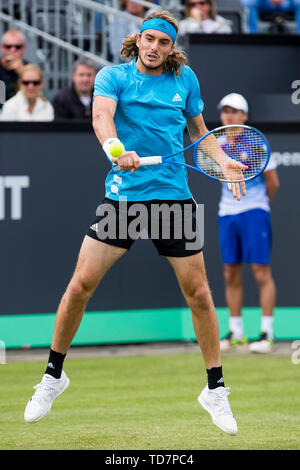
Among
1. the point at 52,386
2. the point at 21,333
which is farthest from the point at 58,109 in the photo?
the point at 52,386

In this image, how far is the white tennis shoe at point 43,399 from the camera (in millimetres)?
5023

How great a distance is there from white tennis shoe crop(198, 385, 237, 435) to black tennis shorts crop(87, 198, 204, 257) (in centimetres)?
78

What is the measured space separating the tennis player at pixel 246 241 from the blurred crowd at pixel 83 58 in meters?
1.57

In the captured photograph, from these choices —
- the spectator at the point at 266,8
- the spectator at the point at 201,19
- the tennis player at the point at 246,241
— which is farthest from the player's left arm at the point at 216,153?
the spectator at the point at 266,8

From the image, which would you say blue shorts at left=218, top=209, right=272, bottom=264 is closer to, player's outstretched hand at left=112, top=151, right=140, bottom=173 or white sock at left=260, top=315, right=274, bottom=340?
white sock at left=260, top=315, right=274, bottom=340

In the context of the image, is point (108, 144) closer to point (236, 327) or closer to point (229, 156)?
point (229, 156)

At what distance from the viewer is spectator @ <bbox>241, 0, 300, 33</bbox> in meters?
11.2

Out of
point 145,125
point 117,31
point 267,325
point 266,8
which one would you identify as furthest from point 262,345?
point 266,8

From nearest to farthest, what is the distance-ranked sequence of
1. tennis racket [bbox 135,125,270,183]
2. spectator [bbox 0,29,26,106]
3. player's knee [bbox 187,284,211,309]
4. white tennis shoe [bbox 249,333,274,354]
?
tennis racket [bbox 135,125,270,183] < player's knee [bbox 187,284,211,309] < white tennis shoe [bbox 249,333,274,354] < spectator [bbox 0,29,26,106]

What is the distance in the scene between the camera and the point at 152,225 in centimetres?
501

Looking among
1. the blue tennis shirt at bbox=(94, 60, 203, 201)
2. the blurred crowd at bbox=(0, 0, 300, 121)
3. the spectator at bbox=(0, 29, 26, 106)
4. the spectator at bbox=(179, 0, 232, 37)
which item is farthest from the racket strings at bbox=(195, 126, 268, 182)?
the spectator at bbox=(179, 0, 232, 37)

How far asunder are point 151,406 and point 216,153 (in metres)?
1.83

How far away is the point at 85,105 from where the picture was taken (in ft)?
29.7
